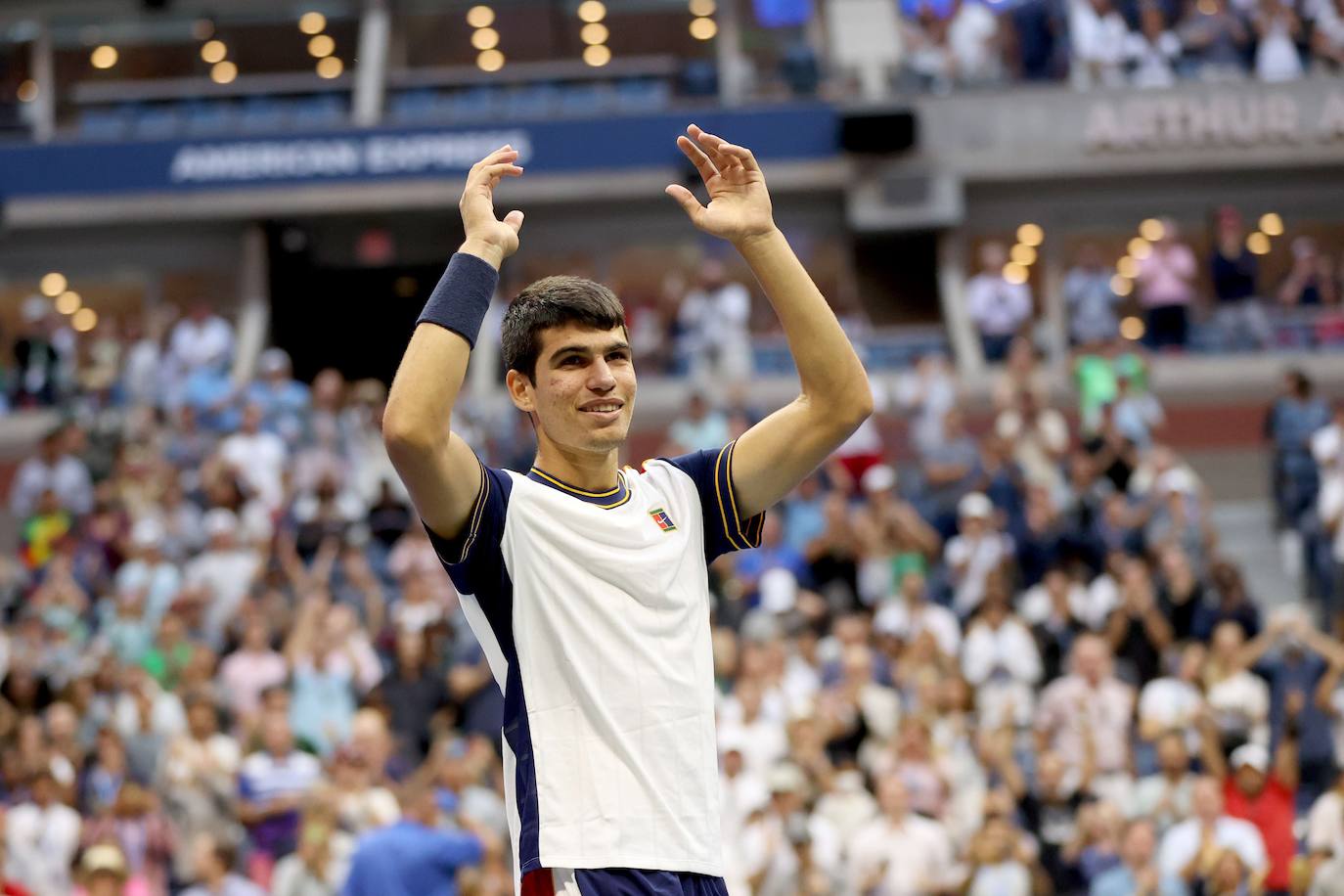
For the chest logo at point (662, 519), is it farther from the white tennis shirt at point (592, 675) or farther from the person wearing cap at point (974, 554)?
the person wearing cap at point (974, 554)

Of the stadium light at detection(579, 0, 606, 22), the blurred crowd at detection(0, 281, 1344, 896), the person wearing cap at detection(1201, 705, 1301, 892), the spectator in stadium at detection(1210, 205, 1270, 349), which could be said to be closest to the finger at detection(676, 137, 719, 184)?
the blurred crowd at detection(0, 281, 1344, 896)

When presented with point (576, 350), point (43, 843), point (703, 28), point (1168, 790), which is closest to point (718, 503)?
point (576, 350)

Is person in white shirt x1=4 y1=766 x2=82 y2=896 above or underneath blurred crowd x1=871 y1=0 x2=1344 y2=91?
underneath

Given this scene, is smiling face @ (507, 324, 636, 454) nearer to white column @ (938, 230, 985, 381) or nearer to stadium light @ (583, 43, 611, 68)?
white column @ (938, 230, 985, 381)

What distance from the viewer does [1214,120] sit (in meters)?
23.0

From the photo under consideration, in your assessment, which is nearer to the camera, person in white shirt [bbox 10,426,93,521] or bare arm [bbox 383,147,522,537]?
bare arm [bbox 383,147,522,537]

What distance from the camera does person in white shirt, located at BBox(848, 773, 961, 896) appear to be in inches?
425

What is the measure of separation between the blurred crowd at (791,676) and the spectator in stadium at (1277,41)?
7433mm

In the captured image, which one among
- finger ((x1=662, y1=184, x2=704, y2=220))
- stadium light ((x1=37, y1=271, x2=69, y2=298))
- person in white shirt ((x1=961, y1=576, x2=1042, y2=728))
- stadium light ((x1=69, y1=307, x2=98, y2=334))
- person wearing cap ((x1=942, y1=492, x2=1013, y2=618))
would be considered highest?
stadium light ((x1=37, y1=271, x2=69, y2=298))

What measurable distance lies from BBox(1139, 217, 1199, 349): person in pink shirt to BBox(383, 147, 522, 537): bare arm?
1915cm

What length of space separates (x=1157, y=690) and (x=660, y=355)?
34.6 ft

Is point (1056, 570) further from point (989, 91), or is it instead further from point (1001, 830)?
point (989, 91)

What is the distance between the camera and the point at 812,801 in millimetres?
11531

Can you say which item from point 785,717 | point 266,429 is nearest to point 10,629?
point 266,429
